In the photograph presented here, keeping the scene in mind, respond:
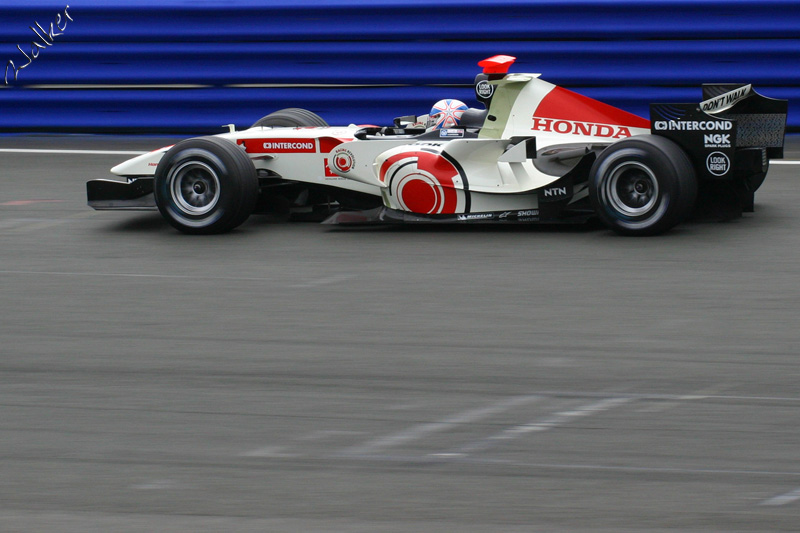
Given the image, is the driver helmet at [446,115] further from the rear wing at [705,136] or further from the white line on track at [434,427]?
the white line on track at [434,427]

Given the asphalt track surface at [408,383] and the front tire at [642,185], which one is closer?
the asphalt track surface at [408,383]

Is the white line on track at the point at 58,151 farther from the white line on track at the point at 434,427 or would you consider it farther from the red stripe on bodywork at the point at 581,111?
the white line on track at the point at 434,427

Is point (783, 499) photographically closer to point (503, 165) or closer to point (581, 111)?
point (503, 165)

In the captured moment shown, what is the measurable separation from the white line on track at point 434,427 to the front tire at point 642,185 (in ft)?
9.53

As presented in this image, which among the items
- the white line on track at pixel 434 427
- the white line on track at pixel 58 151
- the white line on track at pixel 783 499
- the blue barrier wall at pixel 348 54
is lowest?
the white line on track at pixel 783 499

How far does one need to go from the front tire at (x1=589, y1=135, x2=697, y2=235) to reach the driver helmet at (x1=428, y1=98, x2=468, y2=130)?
50.2 inches

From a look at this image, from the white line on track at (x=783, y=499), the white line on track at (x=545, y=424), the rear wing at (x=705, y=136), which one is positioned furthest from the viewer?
the rear wing at (x=705, y=136)

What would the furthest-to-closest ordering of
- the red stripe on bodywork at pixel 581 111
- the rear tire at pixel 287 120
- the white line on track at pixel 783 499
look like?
the rear tire at pixel 287 120 → the red stripe on bodywork at pixel 581 111 → the white line on track at pixel 783 499

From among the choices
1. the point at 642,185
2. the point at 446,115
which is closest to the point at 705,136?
the point at 642,185

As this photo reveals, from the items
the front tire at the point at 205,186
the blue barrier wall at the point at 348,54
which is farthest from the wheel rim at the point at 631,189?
the blue barrier wall at the point at 348,54

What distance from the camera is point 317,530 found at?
3.18m

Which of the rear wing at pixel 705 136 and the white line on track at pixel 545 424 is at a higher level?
the rear wing at pixel 705 136

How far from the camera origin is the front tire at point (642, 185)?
6711mm

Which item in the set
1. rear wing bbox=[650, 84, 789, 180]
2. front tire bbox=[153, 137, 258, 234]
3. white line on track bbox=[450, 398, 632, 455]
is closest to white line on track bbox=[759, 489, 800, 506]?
white line on track bbox=[450, 398, 632, 455]
